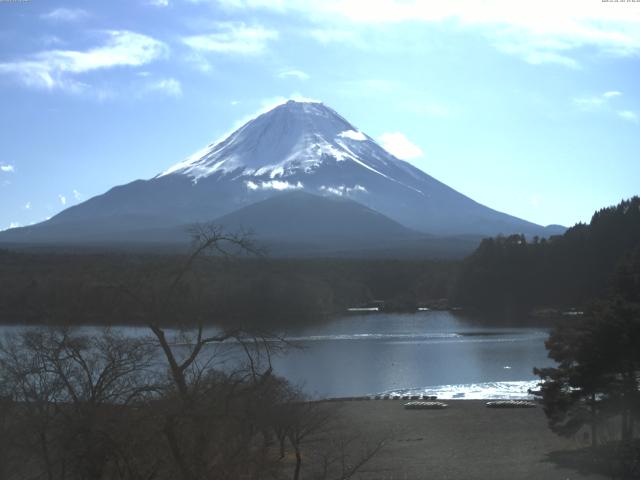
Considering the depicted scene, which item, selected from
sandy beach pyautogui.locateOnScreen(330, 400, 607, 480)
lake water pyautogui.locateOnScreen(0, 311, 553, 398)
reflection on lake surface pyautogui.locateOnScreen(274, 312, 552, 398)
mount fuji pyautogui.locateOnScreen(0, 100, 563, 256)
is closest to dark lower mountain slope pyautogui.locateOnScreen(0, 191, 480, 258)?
mount fuji pyautogui.locateOnScreen(0, 100, 563, 256)

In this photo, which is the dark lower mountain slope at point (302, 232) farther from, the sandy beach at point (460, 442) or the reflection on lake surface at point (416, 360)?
the sandy beach at point (460, 442)

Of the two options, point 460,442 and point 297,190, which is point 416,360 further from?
point 297,190

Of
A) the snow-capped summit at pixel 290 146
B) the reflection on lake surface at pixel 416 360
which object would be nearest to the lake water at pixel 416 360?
the reflection on lake surface at pixel 416 360

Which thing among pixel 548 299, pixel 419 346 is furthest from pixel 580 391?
pixel 548 299

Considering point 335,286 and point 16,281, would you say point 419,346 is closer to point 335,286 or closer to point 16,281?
point 16,281

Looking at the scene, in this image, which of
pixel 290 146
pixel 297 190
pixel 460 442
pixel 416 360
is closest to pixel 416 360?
pixel 416 360

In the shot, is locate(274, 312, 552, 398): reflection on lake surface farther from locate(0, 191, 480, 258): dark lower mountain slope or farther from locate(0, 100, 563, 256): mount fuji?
locate(0, 100, 563, 256): mount fuji
